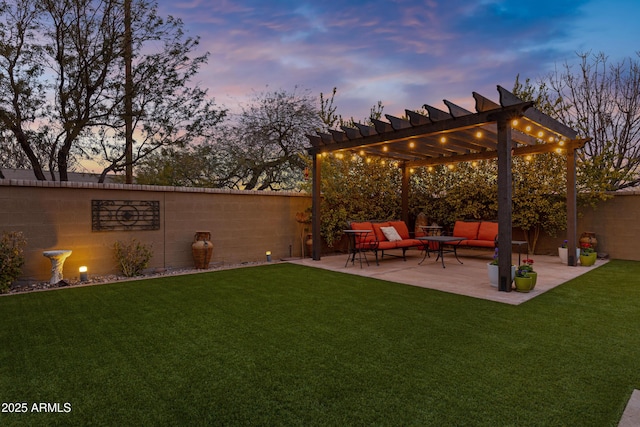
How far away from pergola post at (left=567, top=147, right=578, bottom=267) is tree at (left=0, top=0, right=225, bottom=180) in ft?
29.2

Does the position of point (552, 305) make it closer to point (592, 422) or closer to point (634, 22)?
point (592, 422)

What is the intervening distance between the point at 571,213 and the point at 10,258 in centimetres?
957

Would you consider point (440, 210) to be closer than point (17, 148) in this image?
No

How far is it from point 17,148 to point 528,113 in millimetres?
10074

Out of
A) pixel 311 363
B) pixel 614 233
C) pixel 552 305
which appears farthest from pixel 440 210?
pixel 311 363

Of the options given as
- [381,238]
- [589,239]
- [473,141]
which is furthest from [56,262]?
[589,239]

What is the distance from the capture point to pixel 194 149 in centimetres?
1112

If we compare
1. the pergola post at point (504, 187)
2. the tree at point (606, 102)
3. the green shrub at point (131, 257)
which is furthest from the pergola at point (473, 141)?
the tree at point (606, 102)

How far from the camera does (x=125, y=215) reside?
6328 millimetres

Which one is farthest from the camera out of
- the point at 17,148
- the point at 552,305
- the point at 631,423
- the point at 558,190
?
the point at 558,190

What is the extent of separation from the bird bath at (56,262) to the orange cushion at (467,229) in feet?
25.8

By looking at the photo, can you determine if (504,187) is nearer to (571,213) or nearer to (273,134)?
(571,213)

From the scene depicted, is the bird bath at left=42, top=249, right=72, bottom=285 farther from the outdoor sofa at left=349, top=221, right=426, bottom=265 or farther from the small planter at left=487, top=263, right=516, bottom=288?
the small planter at left=487, top=263, right=516, bottom=288

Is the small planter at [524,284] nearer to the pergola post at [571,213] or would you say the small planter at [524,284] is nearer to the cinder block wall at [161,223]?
the pergola post at [571,213]
